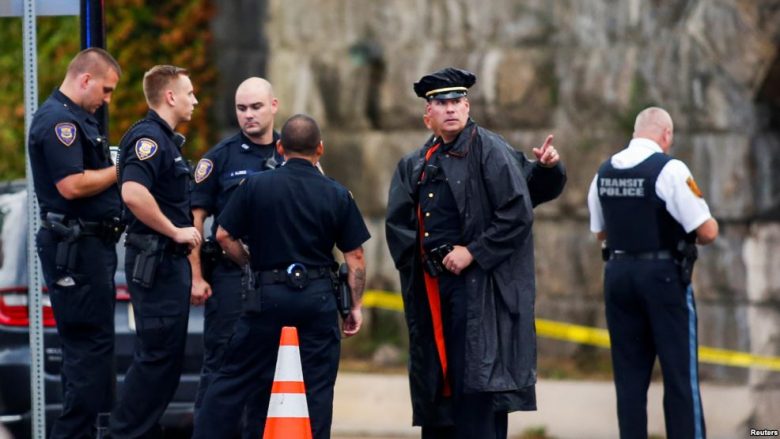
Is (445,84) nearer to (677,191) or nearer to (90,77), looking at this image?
(677,191)

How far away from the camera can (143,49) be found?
14.9 m

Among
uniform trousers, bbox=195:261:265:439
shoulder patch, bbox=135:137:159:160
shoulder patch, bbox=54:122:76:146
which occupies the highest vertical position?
shoulder patch, bbox=54:122:76:146

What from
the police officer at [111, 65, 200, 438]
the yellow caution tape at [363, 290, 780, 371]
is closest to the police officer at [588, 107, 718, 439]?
the police officer at [111, 65, 200, 438]

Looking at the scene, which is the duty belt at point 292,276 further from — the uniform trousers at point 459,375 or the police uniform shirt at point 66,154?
the police uniform shirt at point 66,154

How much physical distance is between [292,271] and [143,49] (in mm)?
7045

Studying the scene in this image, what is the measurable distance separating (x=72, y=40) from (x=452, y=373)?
7485mm

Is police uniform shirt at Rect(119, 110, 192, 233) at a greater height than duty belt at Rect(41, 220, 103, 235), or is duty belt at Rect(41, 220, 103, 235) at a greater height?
police uniform shirt at Rect(119, 110, 192, 233)

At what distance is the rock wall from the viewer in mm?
12492

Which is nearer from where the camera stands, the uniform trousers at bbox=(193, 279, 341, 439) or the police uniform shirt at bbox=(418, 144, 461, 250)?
the uniform trousers at bbox=(193, 279, 341, 439)

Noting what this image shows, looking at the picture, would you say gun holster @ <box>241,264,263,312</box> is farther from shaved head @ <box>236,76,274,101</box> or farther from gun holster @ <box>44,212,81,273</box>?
shaved head @ <box>236,76,274,101</box>

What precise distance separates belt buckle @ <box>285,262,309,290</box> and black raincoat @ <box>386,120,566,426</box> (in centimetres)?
68

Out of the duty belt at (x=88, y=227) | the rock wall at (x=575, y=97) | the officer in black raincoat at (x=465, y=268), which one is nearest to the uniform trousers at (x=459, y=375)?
the officer in black raincoat at (x=465, y=268)

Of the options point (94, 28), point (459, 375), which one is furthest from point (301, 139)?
point (94, 28)

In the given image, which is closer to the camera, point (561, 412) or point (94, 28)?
point (94, 28)
